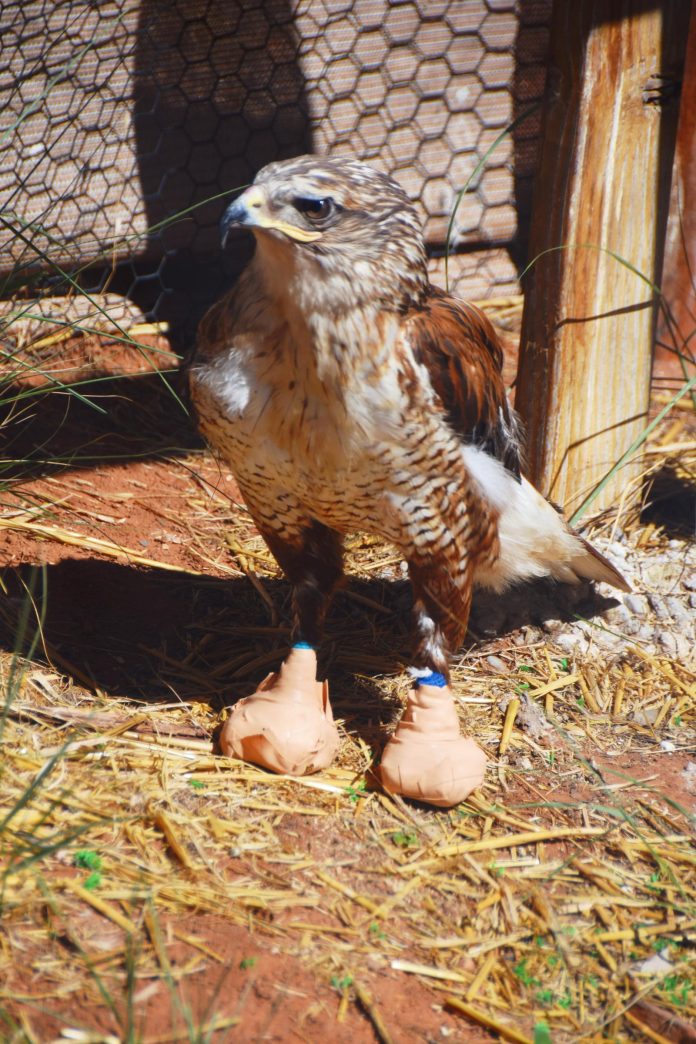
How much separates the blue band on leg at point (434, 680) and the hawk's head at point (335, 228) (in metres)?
0.96

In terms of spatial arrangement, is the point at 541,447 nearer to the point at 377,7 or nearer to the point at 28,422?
the point at 28,422

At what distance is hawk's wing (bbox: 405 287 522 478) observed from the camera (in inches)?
95.0


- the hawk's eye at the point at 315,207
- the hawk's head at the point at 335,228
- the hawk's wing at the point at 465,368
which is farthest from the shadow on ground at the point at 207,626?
the hawk's eye at the point at 315,207

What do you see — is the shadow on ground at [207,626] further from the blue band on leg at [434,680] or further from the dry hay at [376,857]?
the blue band on leg at [434,680]

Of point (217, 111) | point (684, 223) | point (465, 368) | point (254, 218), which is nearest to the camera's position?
point (254, 218)

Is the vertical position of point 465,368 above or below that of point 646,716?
above

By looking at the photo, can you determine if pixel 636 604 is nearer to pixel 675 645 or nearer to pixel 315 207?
pixel 675 645

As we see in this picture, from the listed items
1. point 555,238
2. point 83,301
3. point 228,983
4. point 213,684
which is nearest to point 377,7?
point 83,301

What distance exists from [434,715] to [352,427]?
807 millimetres

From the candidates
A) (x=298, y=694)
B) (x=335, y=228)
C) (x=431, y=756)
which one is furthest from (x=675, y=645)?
(x=335, y=228)

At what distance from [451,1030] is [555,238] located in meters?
2.30

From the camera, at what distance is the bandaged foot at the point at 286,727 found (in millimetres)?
2635

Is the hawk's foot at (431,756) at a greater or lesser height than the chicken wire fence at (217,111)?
lesser

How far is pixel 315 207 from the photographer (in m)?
2.19
